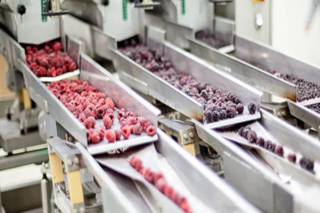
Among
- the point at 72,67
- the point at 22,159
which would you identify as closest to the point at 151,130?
the point at 72,67

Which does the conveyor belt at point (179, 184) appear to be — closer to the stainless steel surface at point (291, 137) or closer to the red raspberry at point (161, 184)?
the red raspberry at point (161, 184)

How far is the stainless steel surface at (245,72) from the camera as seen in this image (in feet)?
8.77

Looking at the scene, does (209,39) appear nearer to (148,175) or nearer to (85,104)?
(85,104)

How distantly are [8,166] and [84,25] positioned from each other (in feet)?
3.48

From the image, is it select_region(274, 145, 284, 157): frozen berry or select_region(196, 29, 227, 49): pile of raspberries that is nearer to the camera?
select_region(274, 145, 284, 157): frozen berry

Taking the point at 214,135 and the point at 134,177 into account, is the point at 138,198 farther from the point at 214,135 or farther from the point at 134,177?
the point at 214,135

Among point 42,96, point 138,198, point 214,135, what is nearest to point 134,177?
point 138,198

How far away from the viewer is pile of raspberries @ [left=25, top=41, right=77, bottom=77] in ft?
9.28

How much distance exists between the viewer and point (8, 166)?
2.98 metres

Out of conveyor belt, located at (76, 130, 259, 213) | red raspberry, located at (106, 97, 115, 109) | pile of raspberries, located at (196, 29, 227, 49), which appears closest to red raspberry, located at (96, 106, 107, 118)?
red raspberry, located at (106, 97, 115, 109)

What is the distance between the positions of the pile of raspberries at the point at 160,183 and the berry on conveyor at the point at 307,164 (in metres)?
0.55

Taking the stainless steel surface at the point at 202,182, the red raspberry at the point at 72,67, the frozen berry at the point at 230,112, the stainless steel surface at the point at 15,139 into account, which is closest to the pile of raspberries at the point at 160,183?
the stainless steel surface at the point at 202,182

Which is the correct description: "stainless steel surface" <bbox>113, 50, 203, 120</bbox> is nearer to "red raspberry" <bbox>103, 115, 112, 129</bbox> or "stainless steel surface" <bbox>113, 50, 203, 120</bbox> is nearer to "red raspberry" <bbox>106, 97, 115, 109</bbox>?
"red raspberry" <bbox>106, 97, 115, 109</bbox>

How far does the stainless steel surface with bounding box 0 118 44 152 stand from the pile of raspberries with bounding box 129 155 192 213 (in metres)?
1.33
